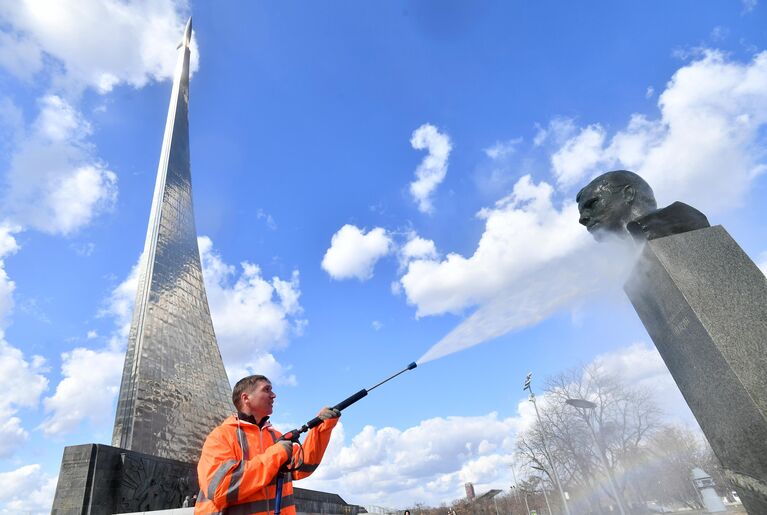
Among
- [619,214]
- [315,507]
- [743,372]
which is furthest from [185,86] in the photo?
[743,372]

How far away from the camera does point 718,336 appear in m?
3.21

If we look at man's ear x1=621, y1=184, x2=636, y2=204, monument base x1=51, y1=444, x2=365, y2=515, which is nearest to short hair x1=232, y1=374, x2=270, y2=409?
man's ear x1=621, y1=184, x2=636, y2=204

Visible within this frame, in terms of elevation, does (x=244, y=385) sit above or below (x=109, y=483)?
below

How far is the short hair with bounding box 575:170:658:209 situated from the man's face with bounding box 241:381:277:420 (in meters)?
4.05

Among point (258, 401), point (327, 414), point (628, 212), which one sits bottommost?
point (327, 414)

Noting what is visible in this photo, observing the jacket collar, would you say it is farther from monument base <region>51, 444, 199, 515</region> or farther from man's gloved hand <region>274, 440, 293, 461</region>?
monument base <region>51, 444, 199, 515</region>

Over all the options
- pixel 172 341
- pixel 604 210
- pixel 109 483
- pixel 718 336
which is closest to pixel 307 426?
pixel 718 336

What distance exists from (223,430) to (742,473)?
3.64m

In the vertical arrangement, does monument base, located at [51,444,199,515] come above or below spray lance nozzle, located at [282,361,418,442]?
above

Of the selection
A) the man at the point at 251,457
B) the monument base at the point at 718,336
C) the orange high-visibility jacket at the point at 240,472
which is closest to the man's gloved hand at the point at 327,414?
the man at the point at 251,457

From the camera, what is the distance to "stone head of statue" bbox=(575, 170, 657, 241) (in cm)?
434

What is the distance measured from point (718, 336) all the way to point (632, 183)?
1.87m

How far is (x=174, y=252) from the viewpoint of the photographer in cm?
1795

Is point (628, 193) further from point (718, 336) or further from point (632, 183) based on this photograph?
point (718, 336)
